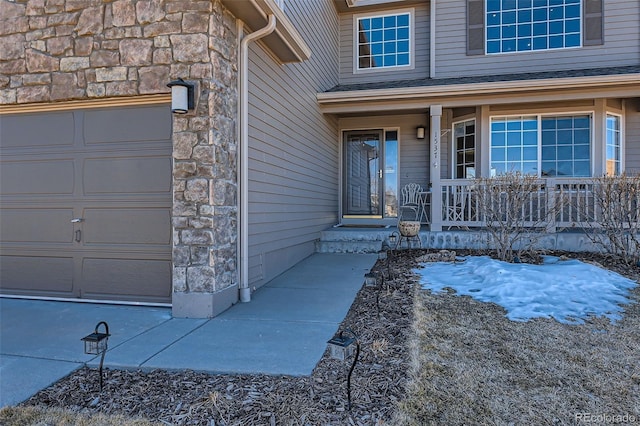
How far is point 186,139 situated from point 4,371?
2115 mm

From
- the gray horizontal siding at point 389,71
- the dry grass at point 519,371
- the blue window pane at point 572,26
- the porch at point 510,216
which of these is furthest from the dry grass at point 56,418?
the blue window pane at point 572,26

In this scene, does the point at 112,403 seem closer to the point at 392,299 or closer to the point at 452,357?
the point at 452,357

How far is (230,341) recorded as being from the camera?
116 inches

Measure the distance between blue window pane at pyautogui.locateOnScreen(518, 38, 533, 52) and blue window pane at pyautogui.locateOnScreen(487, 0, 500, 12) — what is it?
0.81 m

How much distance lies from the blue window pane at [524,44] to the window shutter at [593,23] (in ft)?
3.14

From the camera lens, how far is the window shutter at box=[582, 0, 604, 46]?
7500mm

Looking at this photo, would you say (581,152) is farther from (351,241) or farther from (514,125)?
(351,241)

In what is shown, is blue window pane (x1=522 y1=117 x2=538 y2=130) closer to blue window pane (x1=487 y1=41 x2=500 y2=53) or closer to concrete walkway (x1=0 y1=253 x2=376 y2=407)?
blue window pane (x1=487 y1=41 x2=500 y2=53)

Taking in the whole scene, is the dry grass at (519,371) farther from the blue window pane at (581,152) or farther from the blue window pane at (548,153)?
the blue window pane at (581,152)

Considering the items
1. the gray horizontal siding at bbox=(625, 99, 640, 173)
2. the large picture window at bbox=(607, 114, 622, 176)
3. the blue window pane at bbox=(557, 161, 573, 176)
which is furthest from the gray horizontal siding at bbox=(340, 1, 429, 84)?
the gray horizontal siding at bbox=(625, 99, 640, 173)

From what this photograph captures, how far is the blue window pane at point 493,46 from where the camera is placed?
7964mm

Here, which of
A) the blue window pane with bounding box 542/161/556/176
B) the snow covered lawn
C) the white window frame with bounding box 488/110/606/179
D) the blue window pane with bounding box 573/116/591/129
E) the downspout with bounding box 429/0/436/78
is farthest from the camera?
the downspout with bounding box 429/0/436/78

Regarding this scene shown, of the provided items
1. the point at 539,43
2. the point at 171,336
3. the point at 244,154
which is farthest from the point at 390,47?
the point at 171,336

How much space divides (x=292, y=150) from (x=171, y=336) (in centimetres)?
339
